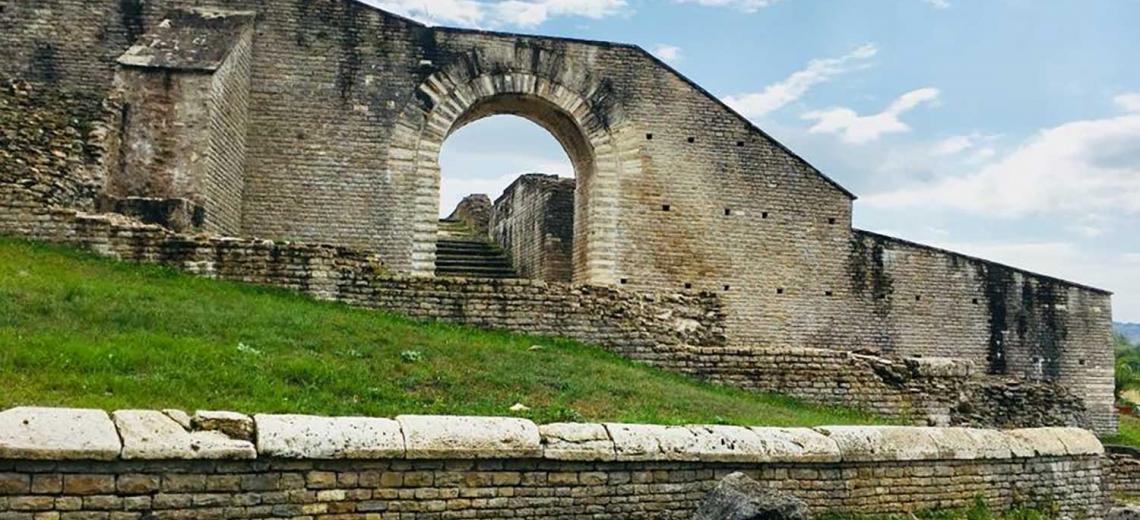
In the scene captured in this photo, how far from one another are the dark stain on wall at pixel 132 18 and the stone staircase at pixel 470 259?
6.48 meters

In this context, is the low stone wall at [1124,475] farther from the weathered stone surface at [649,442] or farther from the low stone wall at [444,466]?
the weathered stone surface at [649,442]

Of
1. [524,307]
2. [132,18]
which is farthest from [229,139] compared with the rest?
[524,307]

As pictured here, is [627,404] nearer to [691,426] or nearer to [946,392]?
[691,426]

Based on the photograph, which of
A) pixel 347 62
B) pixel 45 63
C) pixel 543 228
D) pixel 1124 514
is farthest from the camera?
pixel 543 228

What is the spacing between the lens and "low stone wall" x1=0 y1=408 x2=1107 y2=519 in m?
4.93

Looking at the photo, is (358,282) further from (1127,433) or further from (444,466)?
(1127,433)

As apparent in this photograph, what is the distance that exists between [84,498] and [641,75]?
46.2ft

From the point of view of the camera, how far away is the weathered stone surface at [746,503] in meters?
5.97

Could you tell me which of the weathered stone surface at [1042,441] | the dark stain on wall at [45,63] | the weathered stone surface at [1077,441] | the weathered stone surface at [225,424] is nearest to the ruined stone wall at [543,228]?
the dark stain on wall at [45,63]

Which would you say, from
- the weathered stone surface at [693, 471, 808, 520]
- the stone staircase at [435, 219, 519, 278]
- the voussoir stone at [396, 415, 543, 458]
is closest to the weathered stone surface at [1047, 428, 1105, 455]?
the weathered stone surface at [693, 471, 808, 520]

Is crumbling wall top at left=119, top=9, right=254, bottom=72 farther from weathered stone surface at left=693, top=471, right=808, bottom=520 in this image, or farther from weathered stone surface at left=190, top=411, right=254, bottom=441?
weathered stone surface at left=693, top=471, right=808, bottom=520

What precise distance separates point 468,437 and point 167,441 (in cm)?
170

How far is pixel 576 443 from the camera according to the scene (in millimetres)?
6246

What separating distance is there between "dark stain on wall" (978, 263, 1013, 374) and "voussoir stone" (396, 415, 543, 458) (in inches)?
604
